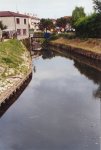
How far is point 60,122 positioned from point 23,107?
5993mm

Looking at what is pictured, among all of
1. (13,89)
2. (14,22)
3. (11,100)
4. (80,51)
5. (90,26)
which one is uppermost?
(90,26)

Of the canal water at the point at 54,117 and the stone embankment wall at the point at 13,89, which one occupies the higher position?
the stone embankment wall at the point at 13,89

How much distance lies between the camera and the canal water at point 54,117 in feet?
70.9

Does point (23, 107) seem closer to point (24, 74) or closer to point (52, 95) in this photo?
point (52, 95)

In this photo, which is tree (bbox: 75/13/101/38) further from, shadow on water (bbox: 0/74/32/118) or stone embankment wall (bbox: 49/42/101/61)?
shadow on water (bbox: 0/74/32/118)

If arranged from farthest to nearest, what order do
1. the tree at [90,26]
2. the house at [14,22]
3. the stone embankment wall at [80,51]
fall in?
the house at [14,22]
the tree at [90,26]
the stone embankment wall at [80,51]

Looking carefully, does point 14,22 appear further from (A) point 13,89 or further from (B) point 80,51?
(A) point 13,89

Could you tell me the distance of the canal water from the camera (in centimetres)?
2161

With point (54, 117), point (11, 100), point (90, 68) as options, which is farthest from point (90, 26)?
point (54, 117)

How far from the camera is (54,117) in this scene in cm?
2656

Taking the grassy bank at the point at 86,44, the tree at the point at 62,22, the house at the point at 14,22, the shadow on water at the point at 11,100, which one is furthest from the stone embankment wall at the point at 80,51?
the tree at the point at 62,22

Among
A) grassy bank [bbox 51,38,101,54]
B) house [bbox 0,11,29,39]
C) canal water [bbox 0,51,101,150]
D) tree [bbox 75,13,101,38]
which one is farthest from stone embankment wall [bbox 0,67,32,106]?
house [bbox 0,11,29,39]

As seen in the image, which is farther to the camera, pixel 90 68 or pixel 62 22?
pixel 62 22

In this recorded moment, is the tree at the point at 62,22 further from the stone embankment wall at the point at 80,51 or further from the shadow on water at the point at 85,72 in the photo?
the shadow on water at the point at 85,72
